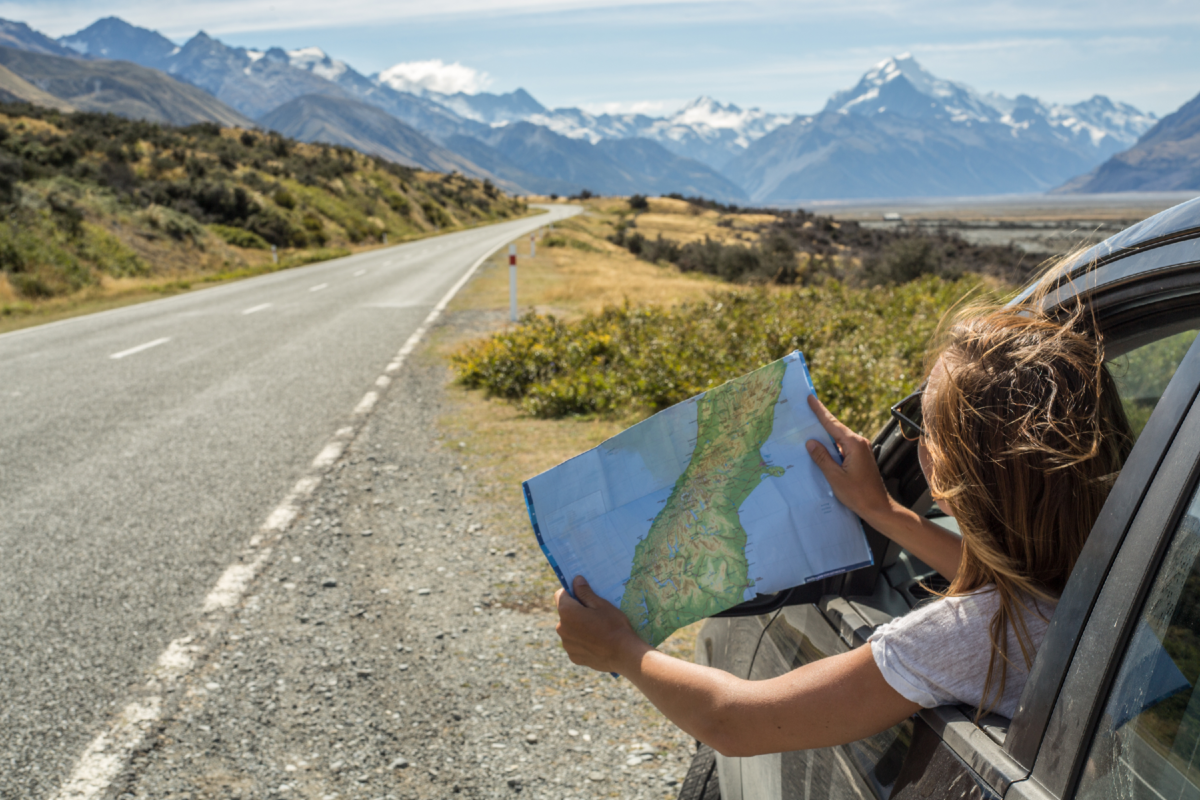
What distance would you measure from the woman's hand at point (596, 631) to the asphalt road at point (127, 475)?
216cm

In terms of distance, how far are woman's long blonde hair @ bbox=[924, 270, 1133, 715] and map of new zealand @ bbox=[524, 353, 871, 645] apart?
0.30m

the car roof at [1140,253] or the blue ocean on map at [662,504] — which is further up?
the car roof at [1140,253]

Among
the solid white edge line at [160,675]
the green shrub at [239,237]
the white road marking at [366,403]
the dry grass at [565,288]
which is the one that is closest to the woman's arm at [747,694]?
the solid white edge line at [160,675]

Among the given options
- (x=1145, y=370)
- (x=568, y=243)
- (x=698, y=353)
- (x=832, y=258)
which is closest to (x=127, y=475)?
(x=698, y=353)

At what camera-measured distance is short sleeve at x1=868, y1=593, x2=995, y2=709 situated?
1.15m

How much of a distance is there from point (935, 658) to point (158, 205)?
34625mm

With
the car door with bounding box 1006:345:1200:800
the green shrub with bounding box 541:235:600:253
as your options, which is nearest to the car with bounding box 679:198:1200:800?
the car door with bounding box 1006:345:1200:800

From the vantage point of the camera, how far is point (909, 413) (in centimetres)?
164

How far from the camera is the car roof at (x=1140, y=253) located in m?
1.06

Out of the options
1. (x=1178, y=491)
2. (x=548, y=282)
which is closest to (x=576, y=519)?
(x=1178, y=491)

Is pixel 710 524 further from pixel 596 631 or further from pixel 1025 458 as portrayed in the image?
pixel 1025 458

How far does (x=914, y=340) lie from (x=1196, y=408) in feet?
24.4

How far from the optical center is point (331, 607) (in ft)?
12.8

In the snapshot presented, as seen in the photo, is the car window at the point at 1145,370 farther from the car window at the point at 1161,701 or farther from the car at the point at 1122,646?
the car window at the point at 1161,701
